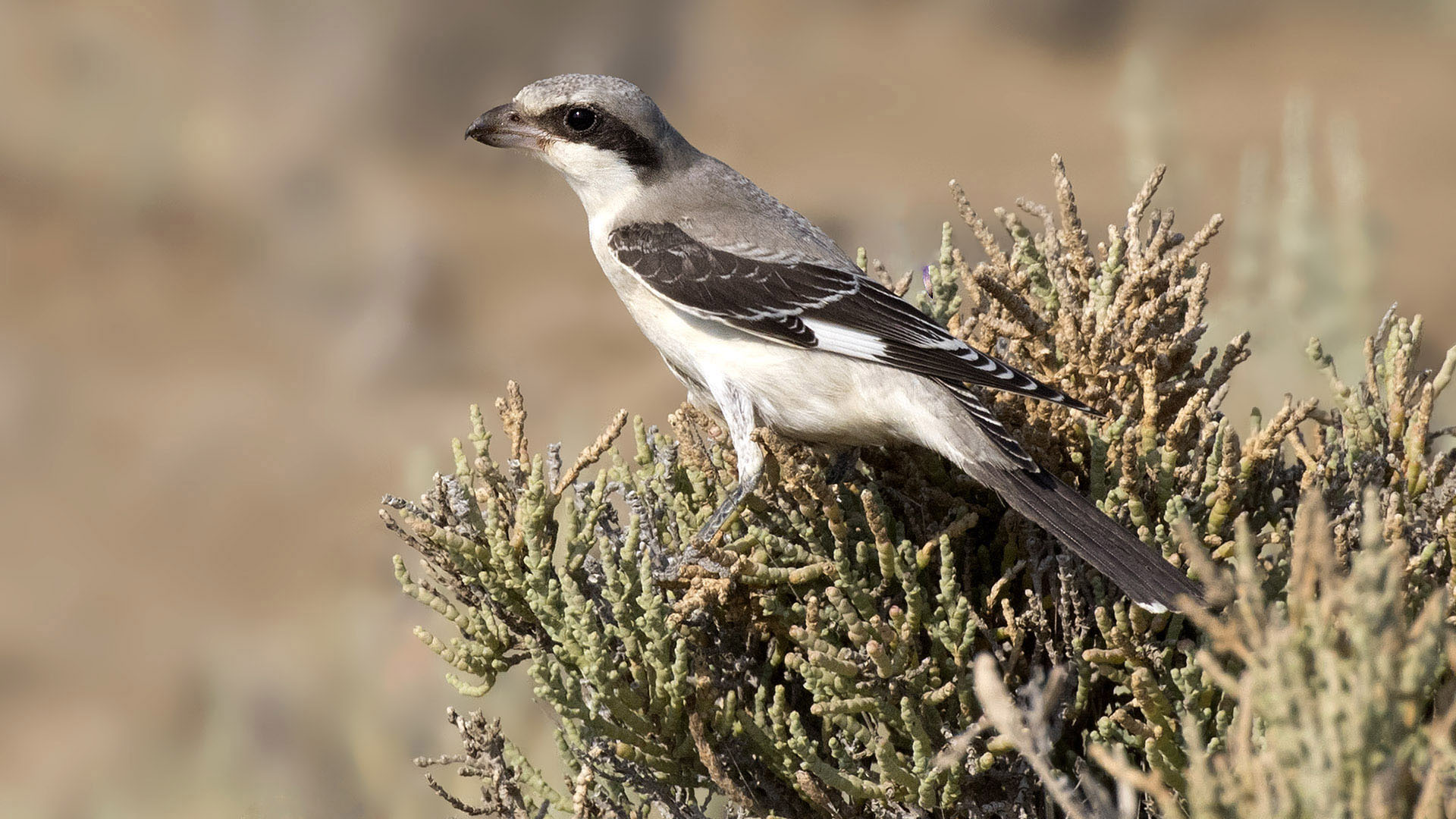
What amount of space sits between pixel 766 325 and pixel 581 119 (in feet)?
2.89

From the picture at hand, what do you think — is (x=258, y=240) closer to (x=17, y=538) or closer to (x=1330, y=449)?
(x=17, y=538)

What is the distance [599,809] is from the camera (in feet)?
8.07

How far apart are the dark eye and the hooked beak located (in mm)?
91

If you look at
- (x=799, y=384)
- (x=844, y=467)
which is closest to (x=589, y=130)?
(x=799, y=384)

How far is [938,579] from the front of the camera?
2.65 m

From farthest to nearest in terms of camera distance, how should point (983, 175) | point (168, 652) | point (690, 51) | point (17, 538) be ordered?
point (690, 51), point (983, 175), point (17, 538), point (168, 652)

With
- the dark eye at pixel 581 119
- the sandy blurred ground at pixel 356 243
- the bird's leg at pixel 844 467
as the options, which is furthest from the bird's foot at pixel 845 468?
the sandy blurred ground at pixel 356 243

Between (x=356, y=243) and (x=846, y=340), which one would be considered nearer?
(x=846, y=340)

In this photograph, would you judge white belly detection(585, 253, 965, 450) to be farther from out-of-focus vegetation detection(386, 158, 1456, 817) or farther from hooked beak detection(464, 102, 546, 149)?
hooked beak detection(464, 102, 546, 149)

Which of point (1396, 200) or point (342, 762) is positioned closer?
point (342, 762)

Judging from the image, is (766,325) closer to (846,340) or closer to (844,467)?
(846,340)

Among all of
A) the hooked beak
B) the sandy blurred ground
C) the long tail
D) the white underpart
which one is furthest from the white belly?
the sandy blurred ground

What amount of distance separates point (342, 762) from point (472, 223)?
40.4ft

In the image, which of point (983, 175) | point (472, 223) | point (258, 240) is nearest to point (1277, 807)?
point (258, 240)
